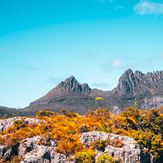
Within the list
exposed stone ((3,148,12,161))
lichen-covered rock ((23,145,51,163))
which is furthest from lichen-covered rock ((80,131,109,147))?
exposed stone ((3,148,12,161))

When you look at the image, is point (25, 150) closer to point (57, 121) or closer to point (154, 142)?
point (57, 121)

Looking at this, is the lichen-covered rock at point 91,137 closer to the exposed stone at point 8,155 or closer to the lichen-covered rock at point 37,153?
the lichen-covered rock at point 37,153

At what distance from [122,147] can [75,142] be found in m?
10.4

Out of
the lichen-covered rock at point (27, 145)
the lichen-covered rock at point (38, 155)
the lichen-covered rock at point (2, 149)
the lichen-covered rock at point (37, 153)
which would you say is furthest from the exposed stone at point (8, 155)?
the lichen-covered rock at point (38, 155)

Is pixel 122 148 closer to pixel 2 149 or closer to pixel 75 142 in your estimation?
pixel 75 142

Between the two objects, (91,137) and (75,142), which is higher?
(91,137)

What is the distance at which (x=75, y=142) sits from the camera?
7288 cm

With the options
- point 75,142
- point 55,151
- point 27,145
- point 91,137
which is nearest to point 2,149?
→ point 27,145

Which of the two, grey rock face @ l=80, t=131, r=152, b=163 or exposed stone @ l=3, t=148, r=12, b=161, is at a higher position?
grey rock face @ l=80, t=131, r=152, b=163

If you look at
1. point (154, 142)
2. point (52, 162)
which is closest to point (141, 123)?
point (154, 142)

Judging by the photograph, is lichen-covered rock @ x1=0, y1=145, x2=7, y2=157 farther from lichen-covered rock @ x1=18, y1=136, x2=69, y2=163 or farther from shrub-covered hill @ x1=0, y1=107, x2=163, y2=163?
lichen-covered rock @ x1=18, y1=136, x2=69, y2=163

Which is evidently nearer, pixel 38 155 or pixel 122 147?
pixel 38 155

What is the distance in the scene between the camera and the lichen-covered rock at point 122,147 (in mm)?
68875

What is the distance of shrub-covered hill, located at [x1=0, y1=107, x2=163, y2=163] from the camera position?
67.9 m
